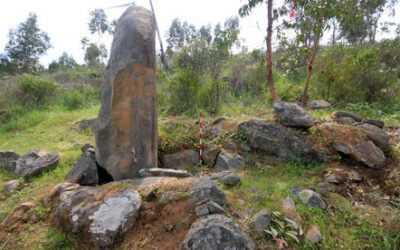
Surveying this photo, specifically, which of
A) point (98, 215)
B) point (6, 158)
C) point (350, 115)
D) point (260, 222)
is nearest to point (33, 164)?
point (6, 158)

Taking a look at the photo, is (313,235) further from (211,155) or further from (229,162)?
(211,155)

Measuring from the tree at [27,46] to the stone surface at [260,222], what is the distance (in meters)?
26.1

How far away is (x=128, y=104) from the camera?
11.7 feet

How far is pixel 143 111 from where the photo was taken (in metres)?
3.65

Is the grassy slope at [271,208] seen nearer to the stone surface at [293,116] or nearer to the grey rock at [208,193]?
the grey rock at [208,193]

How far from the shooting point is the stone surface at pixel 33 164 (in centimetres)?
411

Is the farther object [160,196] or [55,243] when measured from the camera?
[160,196]

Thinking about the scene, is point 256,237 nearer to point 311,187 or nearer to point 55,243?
point 311,187

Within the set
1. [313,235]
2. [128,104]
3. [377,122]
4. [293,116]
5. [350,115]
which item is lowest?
[313,235]

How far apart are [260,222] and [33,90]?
36.3ft

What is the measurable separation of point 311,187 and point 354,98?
4962mm

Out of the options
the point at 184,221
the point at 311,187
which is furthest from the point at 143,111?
the point at 311,187

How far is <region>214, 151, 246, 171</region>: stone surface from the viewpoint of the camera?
4.25 m

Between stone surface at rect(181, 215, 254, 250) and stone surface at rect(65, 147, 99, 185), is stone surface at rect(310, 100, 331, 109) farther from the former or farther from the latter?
stone surface at rect(65, 147, 99, 185)
